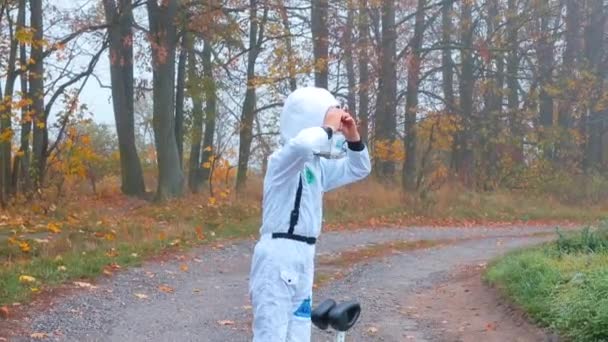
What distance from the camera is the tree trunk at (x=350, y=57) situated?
28.3 m

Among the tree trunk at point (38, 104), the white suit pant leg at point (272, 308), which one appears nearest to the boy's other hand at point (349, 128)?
the white suit pant leg at point (272, 308)

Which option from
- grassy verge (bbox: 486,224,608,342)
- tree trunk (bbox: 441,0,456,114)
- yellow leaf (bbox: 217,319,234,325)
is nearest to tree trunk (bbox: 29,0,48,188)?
tree trunk (bbox: 441,0,456,114)

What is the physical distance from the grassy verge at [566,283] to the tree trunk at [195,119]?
12876 mm

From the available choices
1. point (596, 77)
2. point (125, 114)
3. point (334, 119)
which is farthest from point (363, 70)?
point (334, 119)

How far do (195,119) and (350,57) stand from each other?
16.3ft

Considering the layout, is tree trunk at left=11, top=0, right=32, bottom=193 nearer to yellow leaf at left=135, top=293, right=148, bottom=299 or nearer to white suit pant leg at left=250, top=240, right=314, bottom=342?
yellow leaf at left=135, top=293, right=148, bottom=299

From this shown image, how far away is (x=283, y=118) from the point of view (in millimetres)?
5312

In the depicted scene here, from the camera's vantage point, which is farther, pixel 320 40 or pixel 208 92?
pixel 320 40

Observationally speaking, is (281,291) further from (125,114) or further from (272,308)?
(125,114)

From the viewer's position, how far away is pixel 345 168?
548 centimetres

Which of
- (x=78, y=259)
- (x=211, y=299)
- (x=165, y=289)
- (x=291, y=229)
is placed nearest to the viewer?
(x=291, y=229)

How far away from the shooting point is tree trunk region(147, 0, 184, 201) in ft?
75.9

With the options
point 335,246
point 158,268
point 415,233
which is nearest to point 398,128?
point 415,233

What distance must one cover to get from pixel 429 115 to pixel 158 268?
2004 centimetres
